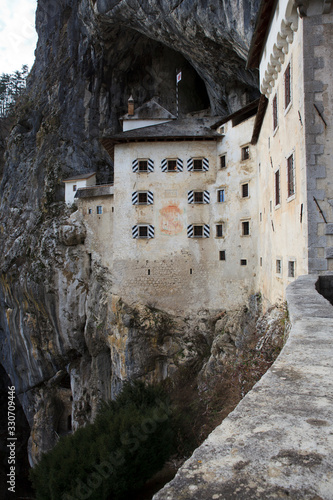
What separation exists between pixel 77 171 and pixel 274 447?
30.8 meters

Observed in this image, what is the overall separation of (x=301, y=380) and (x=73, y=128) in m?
32.0

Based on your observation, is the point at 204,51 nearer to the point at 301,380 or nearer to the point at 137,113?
the point at 137,113

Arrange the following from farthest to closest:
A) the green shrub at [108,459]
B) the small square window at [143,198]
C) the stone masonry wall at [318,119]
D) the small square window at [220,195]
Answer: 1. the small square window at [143,198]
2. the small square window at [220,195]
3. the green shrub at [108,459]
4. the stone masonry wall at [318,119]

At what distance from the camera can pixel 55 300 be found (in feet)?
84.7

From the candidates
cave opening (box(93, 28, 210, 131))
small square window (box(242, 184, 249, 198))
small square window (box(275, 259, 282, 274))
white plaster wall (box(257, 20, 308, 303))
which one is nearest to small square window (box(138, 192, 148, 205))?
small square window (box(242, 184, 249, 198))

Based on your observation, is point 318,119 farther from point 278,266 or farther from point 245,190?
point 245,190

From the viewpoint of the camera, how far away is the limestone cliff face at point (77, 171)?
2061 cm

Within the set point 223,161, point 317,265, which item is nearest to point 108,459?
point 317,265

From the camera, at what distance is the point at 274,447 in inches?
64.8

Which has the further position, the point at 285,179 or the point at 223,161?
the point at 223,161

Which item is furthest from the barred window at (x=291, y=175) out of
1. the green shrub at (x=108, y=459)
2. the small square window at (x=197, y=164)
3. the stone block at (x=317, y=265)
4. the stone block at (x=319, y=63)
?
the small square window at (x=197, y=164)

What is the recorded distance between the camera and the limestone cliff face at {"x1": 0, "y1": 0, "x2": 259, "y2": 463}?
67.6 ft

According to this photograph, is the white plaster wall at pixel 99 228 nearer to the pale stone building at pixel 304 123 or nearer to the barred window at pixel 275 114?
the barred window at pixel 275 114

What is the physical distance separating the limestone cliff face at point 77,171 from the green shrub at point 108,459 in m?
9.98
